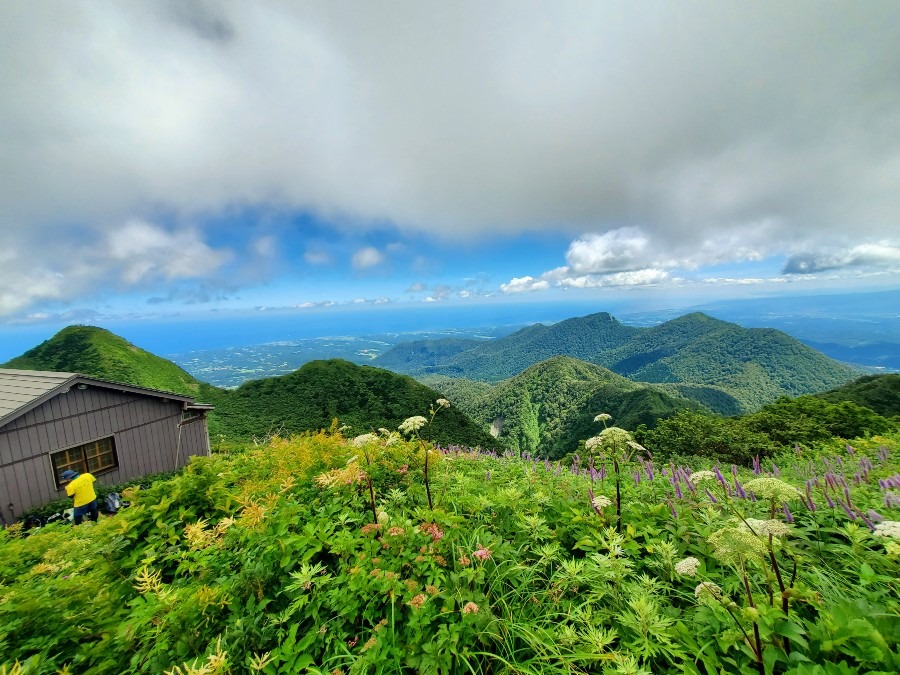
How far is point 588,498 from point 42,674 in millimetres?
4131

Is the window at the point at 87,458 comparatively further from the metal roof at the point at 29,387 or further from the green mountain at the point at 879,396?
the green mountain at the point at 879,396

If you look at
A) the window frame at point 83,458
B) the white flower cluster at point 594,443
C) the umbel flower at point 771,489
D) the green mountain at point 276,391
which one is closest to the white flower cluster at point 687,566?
the umbel flower at point 771,489

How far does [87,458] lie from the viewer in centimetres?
1424

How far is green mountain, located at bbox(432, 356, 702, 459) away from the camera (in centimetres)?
5519

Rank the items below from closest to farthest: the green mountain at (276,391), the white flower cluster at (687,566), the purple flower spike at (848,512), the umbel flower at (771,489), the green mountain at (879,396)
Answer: the umbel flower at (771,489) → the white flower cluster at (687,566) → the purple flower spike at (848,512) → the green mountain at (879,396) → the green mountain at (276,391)

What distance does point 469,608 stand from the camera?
206cm

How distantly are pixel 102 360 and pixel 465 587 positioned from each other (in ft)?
221

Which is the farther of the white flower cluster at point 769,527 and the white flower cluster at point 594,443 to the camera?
the white flower cluster at point 594,443

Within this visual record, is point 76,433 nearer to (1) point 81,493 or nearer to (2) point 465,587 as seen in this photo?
(1) point 81,493

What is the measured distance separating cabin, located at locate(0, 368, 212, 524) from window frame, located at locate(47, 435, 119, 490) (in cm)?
3

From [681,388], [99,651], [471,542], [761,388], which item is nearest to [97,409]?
[99,651]

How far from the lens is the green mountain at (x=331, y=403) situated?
153ft

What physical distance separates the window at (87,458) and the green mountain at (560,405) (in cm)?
4440

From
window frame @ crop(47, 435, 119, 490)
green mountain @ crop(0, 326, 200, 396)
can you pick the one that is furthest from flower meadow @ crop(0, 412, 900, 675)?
green mountain @ crop(0, 326, 200, 396)
